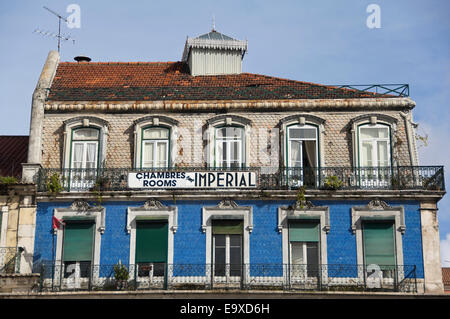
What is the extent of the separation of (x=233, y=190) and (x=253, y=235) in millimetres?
1624

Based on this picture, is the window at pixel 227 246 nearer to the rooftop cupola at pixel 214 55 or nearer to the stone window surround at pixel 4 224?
the stone window surround at pixel 4 224

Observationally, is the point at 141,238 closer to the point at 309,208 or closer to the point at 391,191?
the point at 309,208

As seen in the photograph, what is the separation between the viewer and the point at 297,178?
28.0 metres

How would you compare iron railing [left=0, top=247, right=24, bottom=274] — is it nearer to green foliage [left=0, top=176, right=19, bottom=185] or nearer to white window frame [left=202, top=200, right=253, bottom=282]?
green foliage [left=0, top=176, right=19, bottom=185]

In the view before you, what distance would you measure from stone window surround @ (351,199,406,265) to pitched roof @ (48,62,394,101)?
416 centimetres

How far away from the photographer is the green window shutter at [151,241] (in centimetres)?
2711

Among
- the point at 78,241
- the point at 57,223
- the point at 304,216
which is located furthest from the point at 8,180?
the point at 304,216

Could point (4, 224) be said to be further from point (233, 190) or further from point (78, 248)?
point (233, 190)

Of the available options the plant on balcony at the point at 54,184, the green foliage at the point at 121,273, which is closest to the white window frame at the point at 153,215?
Answer: the green foliage at the point at 121,273

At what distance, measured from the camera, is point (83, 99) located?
29.4 metres

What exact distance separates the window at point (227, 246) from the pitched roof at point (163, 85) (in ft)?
15.5

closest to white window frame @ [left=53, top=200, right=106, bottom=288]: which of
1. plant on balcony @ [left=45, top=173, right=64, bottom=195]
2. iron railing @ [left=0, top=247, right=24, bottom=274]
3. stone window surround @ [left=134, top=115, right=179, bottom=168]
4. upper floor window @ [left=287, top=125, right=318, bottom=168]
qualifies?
plant on balcony @ [left=45, top=173, right=64, bottom=195]
